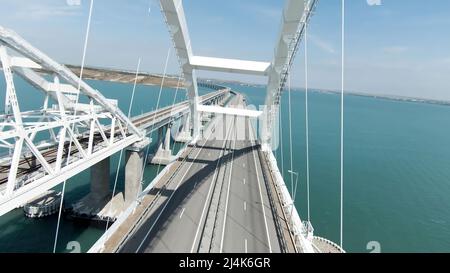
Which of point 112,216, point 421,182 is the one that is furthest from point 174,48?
point 421,182

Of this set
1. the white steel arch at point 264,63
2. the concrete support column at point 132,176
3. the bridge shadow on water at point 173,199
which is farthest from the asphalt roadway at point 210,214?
the white steel arch at point 264,63

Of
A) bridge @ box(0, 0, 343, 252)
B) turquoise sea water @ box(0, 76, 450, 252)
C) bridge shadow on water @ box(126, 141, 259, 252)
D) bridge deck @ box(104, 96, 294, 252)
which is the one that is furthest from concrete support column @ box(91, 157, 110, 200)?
bridge shadow on water @ box(126, 141, 259, 252)

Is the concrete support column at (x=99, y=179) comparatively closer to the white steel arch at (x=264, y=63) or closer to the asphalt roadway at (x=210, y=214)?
the asphalt roadway at (x=210, y=214)

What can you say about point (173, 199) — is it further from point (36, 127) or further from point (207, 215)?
point (36, 127)

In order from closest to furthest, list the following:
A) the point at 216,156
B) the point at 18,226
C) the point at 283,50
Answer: the point at 18,226 < the point at 283,50 < the point at 216,156

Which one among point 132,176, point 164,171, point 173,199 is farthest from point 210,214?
point 132,176
